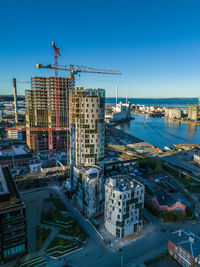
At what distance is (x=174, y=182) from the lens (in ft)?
193

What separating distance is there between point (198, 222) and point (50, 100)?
65839mm

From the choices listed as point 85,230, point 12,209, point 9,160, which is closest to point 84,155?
point 85,230

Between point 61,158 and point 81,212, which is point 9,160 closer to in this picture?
point 61,158

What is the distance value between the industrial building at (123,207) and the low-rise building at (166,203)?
816 cm

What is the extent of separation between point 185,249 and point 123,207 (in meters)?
10.9

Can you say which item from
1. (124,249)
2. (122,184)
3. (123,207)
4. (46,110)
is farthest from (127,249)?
(46,110)

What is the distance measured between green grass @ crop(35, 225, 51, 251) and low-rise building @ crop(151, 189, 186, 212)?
23.6 meters

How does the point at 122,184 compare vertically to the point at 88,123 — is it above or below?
below

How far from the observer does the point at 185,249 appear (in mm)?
29094

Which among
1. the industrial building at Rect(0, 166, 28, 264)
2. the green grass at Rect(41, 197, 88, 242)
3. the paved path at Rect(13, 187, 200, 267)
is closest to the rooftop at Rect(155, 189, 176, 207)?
the paved path at Rect(13, 187, 200, 267)

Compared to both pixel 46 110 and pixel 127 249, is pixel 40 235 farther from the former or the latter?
pixel 46 110

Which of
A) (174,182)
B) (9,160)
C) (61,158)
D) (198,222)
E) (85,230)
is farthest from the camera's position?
(61,158)

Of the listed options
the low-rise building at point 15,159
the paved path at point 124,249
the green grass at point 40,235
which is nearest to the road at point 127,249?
the paved path at point 124,249

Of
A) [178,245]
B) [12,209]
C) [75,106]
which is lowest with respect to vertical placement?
[178,245]
